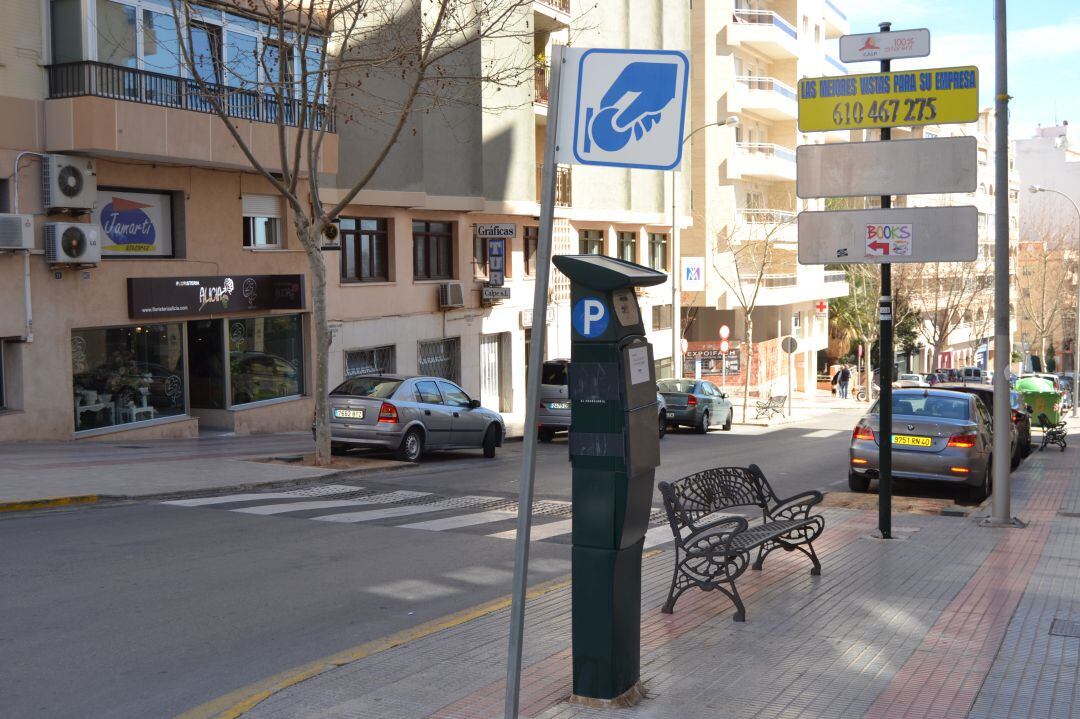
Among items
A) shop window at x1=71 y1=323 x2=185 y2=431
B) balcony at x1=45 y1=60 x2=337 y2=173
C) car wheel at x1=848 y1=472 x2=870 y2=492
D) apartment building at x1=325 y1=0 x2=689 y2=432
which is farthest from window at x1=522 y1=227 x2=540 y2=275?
car wheel at x1=848 y1=472 x2=870 y2=492

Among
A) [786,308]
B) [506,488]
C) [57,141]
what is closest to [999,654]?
[506,488]

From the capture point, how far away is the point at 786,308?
5706 cm

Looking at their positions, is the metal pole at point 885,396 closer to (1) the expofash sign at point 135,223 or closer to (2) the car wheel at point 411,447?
(2) the car wheel at point 411,447

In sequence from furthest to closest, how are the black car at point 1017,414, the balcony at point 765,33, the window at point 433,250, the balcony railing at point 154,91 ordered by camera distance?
the balcony at point 765,33 < the window at point 433,250 < the black car at point 1017,414 < the balcony railing at point 154,91

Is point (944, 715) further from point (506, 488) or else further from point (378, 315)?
point (378, 315)

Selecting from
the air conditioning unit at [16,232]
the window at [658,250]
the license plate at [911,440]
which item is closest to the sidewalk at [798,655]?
the license plate at [911,440]

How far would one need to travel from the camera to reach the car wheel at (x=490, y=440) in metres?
20.9

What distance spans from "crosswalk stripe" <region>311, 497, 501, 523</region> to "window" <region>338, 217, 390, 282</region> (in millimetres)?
13373

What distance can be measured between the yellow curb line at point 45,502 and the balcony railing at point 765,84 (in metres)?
41.2

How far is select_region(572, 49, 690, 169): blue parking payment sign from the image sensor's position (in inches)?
196

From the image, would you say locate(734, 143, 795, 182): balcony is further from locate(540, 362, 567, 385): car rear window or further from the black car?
locate(540, 362, 567, 385): car rear window

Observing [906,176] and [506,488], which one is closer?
[906,176]

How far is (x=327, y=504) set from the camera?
13703 millimetres

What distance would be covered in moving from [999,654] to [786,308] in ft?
168
